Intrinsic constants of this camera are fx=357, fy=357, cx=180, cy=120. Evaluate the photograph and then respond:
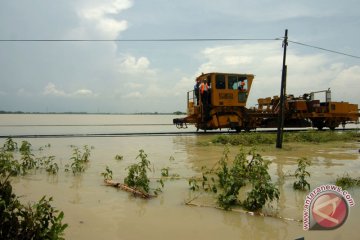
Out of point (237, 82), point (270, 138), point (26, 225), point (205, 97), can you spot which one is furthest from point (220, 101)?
point (26, 225)

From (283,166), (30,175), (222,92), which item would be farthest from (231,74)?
(30,175)

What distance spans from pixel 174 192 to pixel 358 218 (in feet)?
8.81

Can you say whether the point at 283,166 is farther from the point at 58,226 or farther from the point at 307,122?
the point at 307,122

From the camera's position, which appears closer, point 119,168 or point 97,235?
point 97,235

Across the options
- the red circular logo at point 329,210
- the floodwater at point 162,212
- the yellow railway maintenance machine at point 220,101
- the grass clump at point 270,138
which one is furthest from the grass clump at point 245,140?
the red circular logo at point 329,210

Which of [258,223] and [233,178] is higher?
[233,178]

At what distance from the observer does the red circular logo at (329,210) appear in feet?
6.97

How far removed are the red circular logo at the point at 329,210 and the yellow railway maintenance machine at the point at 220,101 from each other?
54.1ft

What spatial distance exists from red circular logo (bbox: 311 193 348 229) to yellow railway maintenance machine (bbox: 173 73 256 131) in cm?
1648

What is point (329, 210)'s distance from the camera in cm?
217

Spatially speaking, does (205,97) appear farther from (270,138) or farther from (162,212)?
(162,212)

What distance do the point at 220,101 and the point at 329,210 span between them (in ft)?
54.7

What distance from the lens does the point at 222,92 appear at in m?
18.8

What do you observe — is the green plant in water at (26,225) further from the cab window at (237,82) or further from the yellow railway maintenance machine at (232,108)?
the cab window at (237,82)
